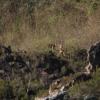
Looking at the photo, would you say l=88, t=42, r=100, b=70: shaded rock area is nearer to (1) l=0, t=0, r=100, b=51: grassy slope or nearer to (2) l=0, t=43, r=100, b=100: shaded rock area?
(2) l=0, t=43, r=100, b=100: shaded rock area

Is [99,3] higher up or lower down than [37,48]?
higher up

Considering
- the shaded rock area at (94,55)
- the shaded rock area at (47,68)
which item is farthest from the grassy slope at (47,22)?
the shaded rock area at (94,55)

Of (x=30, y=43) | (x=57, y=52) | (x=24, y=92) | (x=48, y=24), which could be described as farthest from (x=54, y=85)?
(x=48, y=24)

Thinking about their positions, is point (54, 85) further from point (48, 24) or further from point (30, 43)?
point (48, 24)

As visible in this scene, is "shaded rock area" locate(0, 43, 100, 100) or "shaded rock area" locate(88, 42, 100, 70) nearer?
"shaded rock area" locate(0, 43, 100, 100)

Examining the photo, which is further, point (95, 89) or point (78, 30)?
point (78, 30)

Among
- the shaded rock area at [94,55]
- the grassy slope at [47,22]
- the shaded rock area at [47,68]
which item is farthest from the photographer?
the grassy slope at [47,22]

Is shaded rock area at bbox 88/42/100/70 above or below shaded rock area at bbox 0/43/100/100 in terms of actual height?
above

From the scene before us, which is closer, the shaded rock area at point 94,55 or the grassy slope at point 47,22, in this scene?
the shaded rock area at point 94,55

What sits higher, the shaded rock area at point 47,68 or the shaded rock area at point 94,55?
the shaded rock area at point 94,55

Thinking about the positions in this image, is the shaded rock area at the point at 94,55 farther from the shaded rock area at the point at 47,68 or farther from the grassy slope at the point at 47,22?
the grassy slope at the point at 47,22

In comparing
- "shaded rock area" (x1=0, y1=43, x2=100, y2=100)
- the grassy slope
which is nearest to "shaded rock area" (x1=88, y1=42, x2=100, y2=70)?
"shaded rock area" (x1=0, y1=43, x2=100, y2=100)
